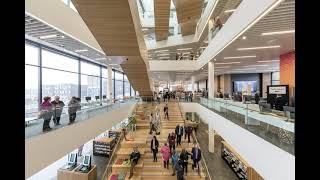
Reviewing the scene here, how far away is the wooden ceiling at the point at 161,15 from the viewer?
13.6 metres

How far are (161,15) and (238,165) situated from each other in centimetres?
1052

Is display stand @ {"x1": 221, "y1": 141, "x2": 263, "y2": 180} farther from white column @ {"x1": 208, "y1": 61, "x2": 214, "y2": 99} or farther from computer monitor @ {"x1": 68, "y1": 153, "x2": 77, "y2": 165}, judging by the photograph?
computer monitor @ {"x1": 68, "y1": 153, "x2": 77, "y2": 165}

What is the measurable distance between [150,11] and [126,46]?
15.1 meters

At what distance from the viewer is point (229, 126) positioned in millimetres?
9125

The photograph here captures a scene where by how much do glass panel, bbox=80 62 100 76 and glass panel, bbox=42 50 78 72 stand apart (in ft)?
4.12

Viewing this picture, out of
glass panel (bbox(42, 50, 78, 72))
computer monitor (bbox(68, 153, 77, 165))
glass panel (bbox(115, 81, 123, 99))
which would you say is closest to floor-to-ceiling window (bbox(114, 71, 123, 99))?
glass panel (bbox(115, 81, 123, 99))

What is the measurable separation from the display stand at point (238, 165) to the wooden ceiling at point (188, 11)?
9.16 m

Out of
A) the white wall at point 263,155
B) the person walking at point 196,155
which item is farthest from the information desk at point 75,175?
the white wall at point 263,155

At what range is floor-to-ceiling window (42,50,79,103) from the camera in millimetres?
12813

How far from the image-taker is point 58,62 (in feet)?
47.1

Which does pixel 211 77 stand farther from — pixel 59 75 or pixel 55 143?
pixel 55 143

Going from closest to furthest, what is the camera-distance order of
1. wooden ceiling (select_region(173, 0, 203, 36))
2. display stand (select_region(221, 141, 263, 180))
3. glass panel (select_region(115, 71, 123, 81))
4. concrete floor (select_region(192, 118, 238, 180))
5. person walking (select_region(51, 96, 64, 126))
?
person walking (select_region(51, 96, 64, 126)) → display stand (select_region(221, 141, 263, 180)) → concrete floor (select_region(192, 118, 238, 180)) → wooden ceiling (select_region(173, 0, 203, 36)) → glass panel (select_region(115, 71, 123, 81))

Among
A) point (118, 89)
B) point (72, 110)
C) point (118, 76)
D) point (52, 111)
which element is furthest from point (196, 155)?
point (118, 76)
